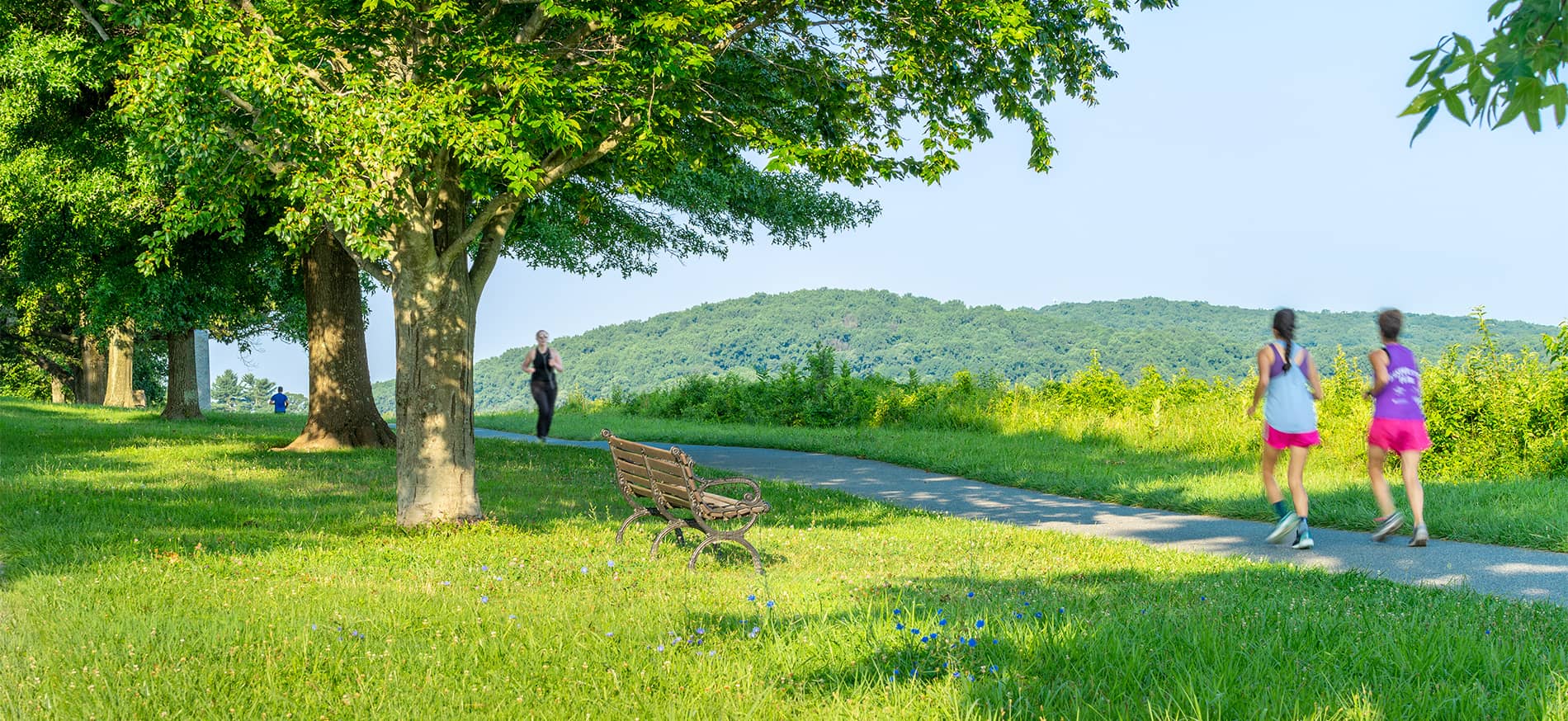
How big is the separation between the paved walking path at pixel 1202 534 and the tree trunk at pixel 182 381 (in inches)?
613

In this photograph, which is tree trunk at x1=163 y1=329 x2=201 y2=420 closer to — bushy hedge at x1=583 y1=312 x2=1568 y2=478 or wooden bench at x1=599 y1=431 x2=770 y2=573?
bushy hedge at x1=583 y1=312 x2=1568 y2=478

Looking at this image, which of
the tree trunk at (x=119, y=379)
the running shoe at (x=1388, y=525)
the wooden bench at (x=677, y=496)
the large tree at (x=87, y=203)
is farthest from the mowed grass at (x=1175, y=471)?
the tree trunk at (x=119, y=379)

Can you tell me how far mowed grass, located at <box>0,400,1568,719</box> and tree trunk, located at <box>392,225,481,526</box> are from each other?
15.8 inches

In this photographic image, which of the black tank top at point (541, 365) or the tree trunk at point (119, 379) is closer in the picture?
the black tank top at point (541, 365)

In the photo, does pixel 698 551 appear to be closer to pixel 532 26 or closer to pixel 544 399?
pixel 532 26

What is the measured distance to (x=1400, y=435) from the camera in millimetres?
8602

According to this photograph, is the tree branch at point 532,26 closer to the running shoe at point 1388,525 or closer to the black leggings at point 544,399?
the running shoe at point 1388,525

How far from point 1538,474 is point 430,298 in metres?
11.5

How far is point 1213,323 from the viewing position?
70688 mm

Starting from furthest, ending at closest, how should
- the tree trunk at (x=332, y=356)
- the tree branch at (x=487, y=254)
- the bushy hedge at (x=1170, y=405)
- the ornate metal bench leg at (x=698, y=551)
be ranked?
the tree trunk at (x=332, y=356), the bushy hedge at (x=1170, y=405), the tree branch at (x=487, y=254), the ornate metal bench leg at (x=698, y=551)

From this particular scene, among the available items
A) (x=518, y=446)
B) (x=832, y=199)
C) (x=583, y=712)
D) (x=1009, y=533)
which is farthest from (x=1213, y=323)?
(x=583, y=712)

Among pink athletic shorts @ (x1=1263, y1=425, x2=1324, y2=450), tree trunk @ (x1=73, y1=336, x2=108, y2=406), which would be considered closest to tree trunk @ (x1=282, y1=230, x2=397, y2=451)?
pink athletic shorts @ (x1=1263, y1=425, x2=1324, y2=450)

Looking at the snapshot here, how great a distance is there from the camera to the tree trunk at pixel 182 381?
79.3 feet

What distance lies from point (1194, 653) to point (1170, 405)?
52.9 ft
